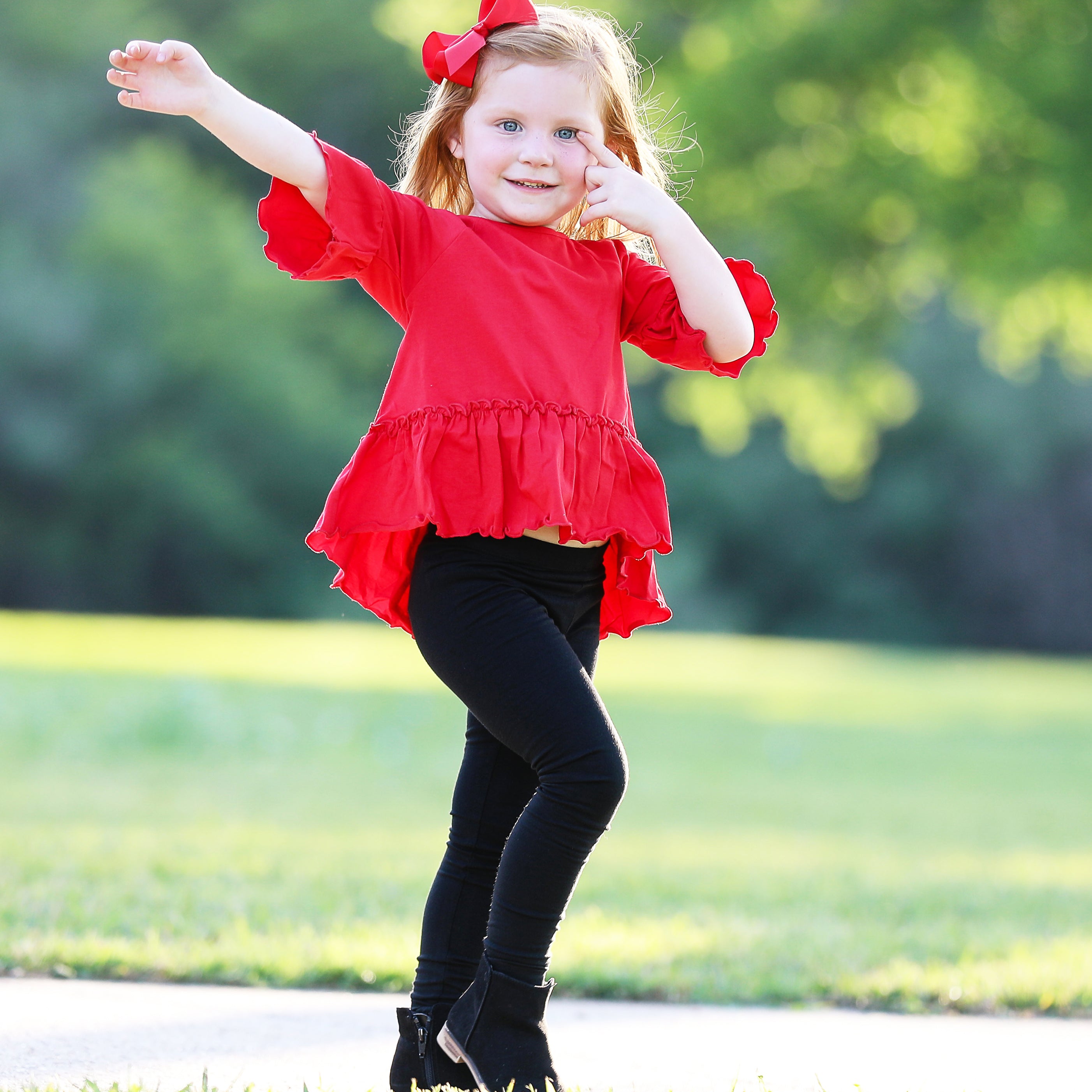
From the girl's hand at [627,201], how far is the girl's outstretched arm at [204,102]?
0.43 meters

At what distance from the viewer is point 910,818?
731 cm

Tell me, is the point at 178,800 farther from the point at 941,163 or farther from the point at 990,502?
the point at 990,502

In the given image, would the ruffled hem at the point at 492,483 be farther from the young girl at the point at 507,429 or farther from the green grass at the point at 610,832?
the green grass at the point at 610,832

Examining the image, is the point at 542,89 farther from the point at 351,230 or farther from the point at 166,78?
the point at 166,78

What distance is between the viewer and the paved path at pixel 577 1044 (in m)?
2.28

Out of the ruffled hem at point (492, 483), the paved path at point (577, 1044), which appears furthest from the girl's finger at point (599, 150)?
the paved path at point (577, 1044)

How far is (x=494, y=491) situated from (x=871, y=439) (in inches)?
965

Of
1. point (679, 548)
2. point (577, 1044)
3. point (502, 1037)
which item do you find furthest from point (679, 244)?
point (679, 548)

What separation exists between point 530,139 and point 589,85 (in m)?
0.13

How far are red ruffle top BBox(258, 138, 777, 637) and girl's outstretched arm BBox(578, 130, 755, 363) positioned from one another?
0.14 feet

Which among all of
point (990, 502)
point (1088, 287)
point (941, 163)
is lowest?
point (1088, 287)

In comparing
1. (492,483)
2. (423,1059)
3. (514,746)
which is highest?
(492,483)

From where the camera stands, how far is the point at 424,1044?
2166 mm

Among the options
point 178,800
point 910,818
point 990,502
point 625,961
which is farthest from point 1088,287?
point 990,502
